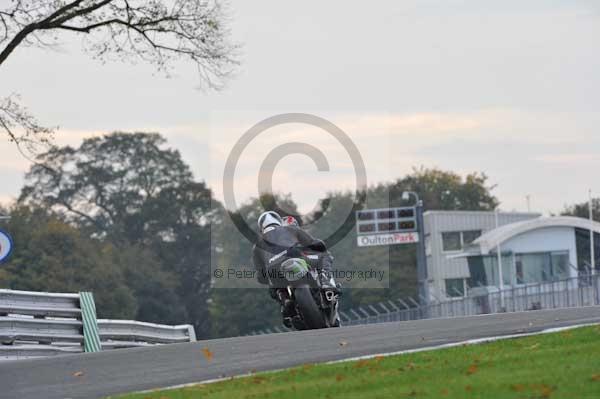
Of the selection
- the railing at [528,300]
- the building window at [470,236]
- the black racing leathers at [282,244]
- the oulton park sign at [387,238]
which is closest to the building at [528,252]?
the oulton park sign at [387,238]

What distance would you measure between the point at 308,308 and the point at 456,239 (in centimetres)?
6534

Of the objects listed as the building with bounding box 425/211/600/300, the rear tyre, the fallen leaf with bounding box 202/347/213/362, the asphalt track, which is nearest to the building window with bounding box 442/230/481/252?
the building with bounding box 425/211/600/300

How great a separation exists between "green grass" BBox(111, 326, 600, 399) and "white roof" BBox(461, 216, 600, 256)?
2204 inches

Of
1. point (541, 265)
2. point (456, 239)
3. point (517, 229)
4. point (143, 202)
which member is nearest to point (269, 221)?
point (517, 229)

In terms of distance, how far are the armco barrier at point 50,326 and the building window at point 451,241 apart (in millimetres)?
60254

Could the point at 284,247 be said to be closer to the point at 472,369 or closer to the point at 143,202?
the point at 472,369

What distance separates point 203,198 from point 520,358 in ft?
297

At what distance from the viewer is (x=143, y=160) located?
106 meters

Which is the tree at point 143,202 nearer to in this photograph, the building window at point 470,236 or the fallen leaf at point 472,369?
the building window at point 470,236

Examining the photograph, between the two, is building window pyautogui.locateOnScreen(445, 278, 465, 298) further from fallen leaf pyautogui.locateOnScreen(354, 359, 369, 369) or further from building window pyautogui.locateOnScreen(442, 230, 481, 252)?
fallen leaf pyautogui.locateOnScreen(354, 359, 369, 369)

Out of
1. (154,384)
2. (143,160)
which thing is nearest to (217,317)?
(143,160)

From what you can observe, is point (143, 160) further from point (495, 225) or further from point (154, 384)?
point (154, 384)

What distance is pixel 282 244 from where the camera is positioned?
735 inches

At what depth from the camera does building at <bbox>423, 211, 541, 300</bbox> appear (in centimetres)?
8081
